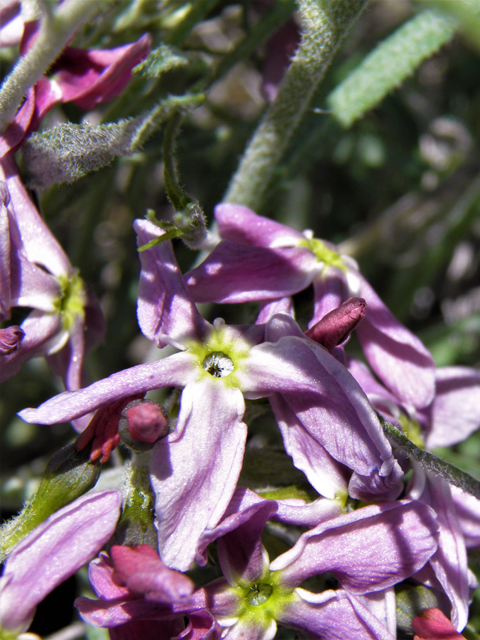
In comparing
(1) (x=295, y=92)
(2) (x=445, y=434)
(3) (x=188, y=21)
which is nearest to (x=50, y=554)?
(2) (x=445, y=434)

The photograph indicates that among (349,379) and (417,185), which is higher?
(349,379)

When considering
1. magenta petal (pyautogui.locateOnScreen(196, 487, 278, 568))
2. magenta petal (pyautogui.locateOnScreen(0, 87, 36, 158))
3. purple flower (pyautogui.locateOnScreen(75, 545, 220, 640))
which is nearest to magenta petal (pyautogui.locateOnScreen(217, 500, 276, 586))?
magenta petal (pyautogui.locateOnScreen(196, 487, 278, 568))

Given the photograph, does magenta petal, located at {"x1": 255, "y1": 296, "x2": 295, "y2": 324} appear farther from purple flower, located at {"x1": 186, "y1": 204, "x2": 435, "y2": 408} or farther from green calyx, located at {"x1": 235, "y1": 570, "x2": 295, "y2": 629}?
green calyx, located at {"x1": 235, "y1": 570, "x2": 295, "y2": 629}

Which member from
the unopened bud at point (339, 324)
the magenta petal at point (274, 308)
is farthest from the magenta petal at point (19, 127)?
the unopened bud at point (339, 324)

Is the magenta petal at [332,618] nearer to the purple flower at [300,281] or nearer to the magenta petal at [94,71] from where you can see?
the purple flower at [300,281]

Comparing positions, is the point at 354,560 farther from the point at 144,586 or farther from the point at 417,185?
the point at 417,185

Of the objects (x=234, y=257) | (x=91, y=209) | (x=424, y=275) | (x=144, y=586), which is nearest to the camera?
(x=144, y=586)

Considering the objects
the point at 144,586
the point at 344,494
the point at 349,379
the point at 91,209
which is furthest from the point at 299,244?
the point at 91,209
